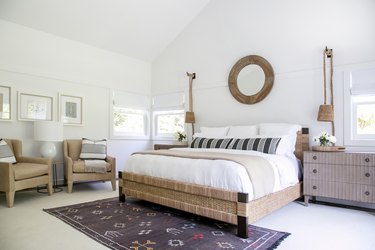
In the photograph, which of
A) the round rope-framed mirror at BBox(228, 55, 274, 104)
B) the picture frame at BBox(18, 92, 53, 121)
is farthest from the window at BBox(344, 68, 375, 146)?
the picture frame at BBox(18, 92, 53, 121)

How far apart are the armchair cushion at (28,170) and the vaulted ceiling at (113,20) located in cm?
250

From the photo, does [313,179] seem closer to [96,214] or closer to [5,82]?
[96,214]

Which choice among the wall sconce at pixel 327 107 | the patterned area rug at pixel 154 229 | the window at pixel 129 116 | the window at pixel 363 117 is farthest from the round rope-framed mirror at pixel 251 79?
the patterned area rug at pixel 154 229

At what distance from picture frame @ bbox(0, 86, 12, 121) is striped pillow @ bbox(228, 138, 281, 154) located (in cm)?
374

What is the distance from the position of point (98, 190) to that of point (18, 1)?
11.1 feet

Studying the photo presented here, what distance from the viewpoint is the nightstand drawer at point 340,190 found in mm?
3270

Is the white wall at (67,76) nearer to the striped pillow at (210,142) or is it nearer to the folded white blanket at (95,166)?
Answer: the folded white blanket at (95,166)

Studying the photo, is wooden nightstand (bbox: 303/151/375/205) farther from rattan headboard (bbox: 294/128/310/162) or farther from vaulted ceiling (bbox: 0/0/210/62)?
vaulted ceiling (bbox: 0/0/210/62)

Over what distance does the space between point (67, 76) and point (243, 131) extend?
3572 millimetres

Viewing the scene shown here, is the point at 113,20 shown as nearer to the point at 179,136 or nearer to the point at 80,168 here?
the point at 179,136

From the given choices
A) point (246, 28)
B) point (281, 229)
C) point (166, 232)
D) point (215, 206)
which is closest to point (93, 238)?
point (166, 232)

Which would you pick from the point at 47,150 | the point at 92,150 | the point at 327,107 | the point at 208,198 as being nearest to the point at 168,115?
the point at 92,150

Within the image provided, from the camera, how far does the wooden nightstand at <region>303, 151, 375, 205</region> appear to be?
10.7 ft

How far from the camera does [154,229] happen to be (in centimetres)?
274
